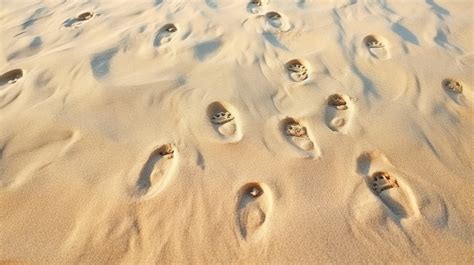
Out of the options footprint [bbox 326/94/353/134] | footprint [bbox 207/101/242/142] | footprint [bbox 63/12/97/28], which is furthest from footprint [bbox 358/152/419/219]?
footprint [bbox 63/12/97/28]

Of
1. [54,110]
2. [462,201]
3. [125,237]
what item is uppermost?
[54,110]

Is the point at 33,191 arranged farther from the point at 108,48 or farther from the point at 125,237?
the point at 108,48

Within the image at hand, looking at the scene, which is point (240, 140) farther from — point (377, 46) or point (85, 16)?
point (85, 16)

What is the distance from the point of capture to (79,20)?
3363 millimetres

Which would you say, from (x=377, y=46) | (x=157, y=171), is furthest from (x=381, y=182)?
(x=377, y=46)

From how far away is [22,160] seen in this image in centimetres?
202

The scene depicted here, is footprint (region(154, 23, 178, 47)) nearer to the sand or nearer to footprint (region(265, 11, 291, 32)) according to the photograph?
the sand

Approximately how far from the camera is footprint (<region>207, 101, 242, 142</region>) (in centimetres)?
211

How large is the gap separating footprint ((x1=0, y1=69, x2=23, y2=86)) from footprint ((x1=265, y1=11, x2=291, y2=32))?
6.50ft

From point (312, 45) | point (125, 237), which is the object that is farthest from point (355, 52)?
point (125, 237)

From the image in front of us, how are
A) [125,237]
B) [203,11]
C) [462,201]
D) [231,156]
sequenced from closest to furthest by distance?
[125,237]
[462,201]
[231,156]
[203,11]

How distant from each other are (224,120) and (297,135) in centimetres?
44

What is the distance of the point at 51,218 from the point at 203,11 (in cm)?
222

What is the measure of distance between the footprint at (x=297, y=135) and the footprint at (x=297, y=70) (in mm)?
448
